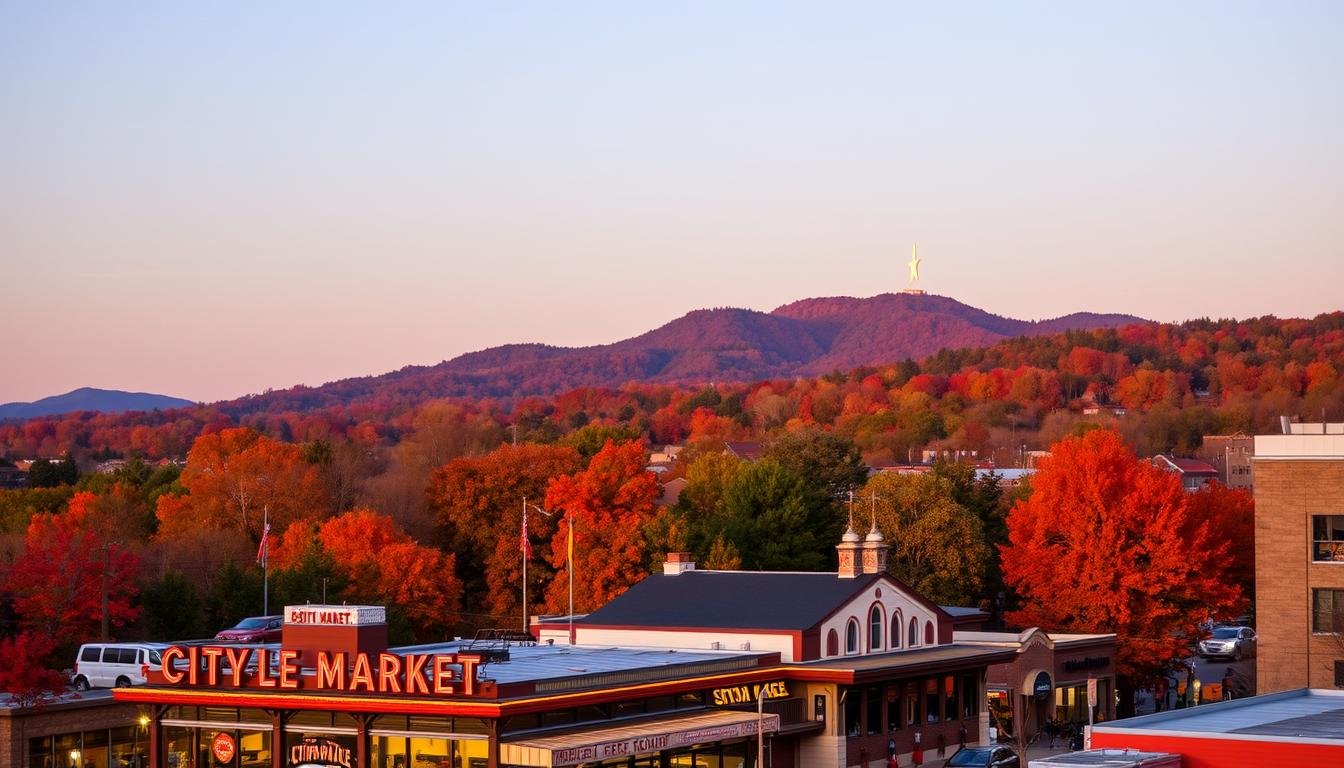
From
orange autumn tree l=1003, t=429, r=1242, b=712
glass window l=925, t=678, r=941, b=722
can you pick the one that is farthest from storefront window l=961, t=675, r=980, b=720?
orange autumn tree l=1003, t=429, r=1242, b=712

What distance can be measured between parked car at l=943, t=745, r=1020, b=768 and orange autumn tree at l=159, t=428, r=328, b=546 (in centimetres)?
6604

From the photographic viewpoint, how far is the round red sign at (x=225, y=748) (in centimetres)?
5497

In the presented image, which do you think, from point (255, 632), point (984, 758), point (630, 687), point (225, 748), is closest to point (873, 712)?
point (984, 758)

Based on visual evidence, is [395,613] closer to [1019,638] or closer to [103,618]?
[103,618]

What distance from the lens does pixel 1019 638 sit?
79438mm

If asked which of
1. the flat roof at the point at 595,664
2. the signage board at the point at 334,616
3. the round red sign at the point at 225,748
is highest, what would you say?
the signage board at the point at 334,616

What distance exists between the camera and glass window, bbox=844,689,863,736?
65.5 meters

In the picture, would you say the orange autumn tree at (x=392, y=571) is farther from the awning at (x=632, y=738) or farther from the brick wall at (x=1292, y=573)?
the brick wall at (x=1292, y=573)

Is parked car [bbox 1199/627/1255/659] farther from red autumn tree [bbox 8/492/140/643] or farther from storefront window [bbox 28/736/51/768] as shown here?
storefront window [bbox 28/736/51/768]

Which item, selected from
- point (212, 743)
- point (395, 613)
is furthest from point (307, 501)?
point (212, 743)

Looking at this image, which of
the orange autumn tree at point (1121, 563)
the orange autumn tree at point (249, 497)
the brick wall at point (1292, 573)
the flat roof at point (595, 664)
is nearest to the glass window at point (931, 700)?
the flat roof at point (595, 664)

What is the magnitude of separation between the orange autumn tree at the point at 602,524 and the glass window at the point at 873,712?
79.8 ft

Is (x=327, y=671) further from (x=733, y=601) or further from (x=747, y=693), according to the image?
(x=733, y=601)

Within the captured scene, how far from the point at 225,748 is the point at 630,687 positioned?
40.6ft
